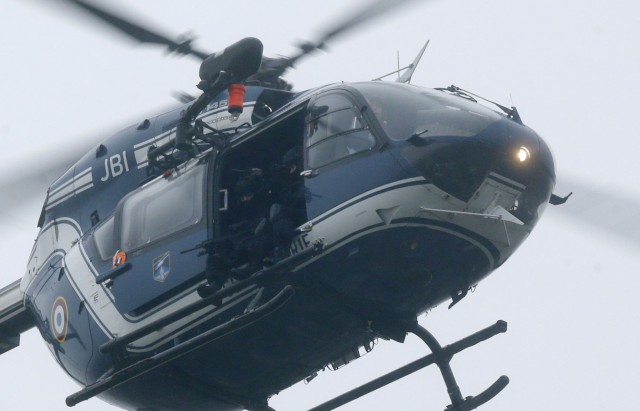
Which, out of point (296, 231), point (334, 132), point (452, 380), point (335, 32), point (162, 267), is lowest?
point (452, 380)

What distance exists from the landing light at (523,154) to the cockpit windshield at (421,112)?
33 cm

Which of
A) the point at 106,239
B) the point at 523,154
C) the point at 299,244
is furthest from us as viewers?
the point at 106,239

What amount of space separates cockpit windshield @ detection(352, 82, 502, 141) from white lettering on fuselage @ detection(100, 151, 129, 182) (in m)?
2.82

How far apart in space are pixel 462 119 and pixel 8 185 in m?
5.06

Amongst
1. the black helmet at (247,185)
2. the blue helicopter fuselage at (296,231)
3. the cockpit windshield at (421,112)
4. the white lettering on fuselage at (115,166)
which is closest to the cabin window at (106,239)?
the blue helicopter fuselage at (296,231)

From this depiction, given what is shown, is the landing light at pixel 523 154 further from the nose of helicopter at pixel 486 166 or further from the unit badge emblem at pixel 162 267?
the unit badge emblem at pixel 162 267

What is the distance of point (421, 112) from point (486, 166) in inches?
28.1

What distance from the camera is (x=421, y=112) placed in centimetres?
1080

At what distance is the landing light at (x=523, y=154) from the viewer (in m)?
10.7

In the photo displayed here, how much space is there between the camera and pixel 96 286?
12.5 meters

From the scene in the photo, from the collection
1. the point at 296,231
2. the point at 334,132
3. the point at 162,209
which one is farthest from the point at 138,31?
the point at 296,231

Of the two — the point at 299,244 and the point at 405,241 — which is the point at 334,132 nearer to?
the point at 299,244

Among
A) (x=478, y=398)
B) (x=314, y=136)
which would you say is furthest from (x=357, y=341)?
(x=314, y=136)

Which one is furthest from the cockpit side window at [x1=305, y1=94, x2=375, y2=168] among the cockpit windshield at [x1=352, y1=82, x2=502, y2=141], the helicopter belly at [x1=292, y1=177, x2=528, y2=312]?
the helicopter belly at [x1=292, y1=177, x2=528, y2=312]
